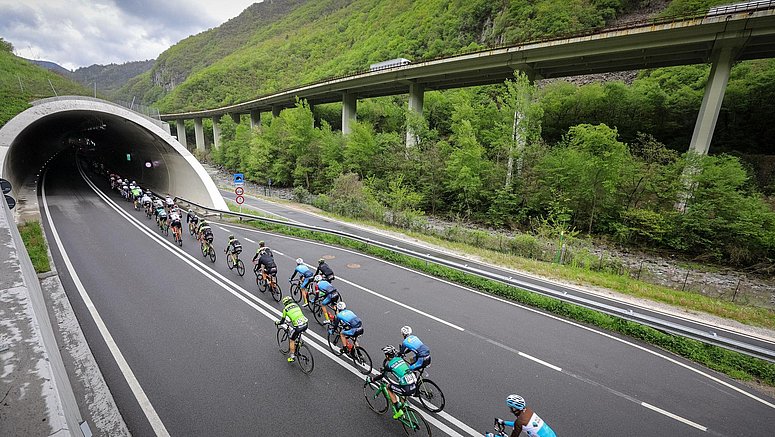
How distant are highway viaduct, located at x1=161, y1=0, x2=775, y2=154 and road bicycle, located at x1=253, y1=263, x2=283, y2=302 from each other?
28068mm

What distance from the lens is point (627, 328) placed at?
923 centimetres

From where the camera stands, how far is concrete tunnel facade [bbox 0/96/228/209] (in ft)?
60.0

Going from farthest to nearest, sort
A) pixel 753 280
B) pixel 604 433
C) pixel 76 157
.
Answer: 1. pixel 76 157
2. pixel 753 280
3. pixel 604 433

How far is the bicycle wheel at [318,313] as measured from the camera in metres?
9.08

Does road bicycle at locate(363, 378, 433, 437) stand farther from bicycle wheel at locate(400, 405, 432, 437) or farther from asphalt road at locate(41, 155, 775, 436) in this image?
asphalt road at locate(41, 155, 775, 436)

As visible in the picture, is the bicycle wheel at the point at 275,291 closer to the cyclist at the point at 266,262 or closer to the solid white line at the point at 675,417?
the cyclist at the point at 266,262

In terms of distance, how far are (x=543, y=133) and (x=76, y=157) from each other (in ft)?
218

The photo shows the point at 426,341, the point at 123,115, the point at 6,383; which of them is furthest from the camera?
the point at 123,115

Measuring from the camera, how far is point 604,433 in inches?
225

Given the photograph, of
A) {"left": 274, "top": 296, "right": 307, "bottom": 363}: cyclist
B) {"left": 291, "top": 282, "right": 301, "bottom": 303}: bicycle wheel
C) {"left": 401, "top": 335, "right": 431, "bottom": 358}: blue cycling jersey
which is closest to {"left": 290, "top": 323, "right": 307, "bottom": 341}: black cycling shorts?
{"left": 274, "top": 296, "right": 307, "bottom": 363}: cyclist

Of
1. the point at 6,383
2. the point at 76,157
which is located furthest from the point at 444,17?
the point at 6,383

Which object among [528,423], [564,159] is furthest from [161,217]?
[564,159]

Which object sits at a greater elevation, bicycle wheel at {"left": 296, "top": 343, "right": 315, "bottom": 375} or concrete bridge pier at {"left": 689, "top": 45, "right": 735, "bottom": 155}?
concrete bridge pier at {"left": 689, "top": 45, "right": 735, "bottom": 155}

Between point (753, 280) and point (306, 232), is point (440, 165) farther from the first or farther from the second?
point (753, 280)
